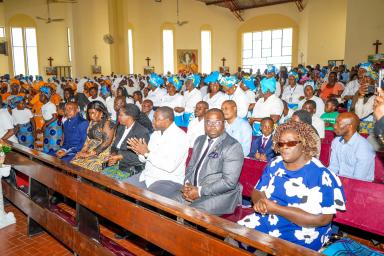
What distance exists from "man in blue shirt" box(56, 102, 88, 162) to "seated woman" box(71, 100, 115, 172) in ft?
1.19

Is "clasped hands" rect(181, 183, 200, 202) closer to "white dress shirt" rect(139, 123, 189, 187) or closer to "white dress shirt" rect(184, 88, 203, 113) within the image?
"white dress shirt" rect(139, 123, 189, 187)

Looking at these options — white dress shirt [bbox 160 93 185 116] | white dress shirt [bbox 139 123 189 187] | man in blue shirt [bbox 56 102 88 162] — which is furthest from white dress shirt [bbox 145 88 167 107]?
white dress shirt [bbox 139 123 189 187]

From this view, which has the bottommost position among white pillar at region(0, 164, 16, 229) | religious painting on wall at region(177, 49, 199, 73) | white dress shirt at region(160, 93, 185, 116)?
white pillar at region(0, 164, 16, 229)

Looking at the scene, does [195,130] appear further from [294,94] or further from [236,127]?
[294,94]

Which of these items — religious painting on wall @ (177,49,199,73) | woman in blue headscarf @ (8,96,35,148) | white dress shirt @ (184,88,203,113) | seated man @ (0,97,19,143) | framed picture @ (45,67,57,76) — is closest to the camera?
seated man @ (0,97,19,143)

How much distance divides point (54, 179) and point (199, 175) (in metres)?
1.52

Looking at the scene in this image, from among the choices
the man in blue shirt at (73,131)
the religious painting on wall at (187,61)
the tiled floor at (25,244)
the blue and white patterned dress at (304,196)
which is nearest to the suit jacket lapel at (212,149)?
the blue and white patterned dress at (304,196)

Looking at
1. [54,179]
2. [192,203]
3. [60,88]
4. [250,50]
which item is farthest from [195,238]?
[250,50]

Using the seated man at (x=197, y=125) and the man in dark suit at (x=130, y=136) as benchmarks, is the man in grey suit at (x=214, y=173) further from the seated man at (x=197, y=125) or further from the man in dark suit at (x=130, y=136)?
the seated man at (x=197, y=125)

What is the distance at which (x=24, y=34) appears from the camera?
20.9m

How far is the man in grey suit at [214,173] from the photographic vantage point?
10.7 feet

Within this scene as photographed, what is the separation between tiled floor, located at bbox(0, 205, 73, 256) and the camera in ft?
12.2

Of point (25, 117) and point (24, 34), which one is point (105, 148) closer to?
point (25, 117)

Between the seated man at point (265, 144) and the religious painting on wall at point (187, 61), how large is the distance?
833 inches
